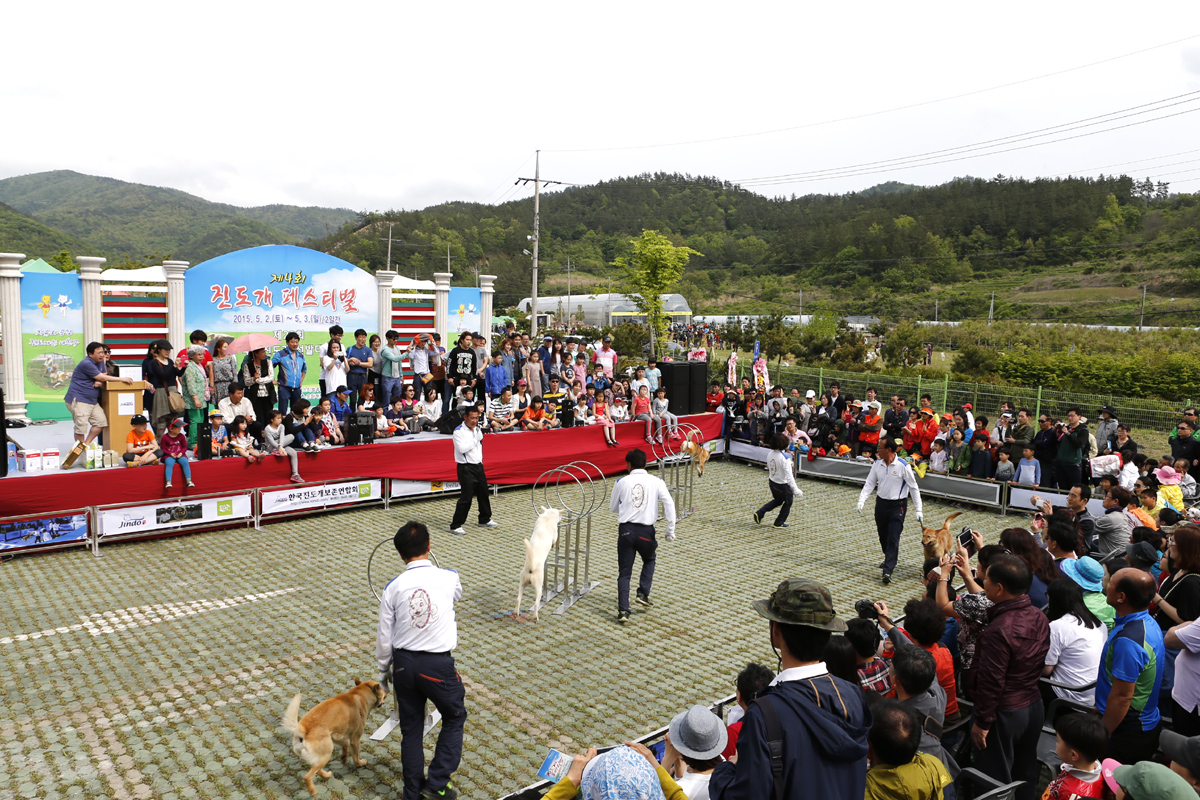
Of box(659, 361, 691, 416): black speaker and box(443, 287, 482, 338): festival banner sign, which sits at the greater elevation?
box(443, 287, 482, 338): festival banner sign

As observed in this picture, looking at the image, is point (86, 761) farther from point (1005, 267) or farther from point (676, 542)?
point (1005, 267)

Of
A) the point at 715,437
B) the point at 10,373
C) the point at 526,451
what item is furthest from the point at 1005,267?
the point at 10,373

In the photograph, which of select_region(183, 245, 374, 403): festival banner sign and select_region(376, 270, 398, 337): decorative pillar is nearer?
select_region(183, 245, 374, 403): festival banner sign

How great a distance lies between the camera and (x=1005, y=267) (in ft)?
269

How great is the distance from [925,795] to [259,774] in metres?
4.58

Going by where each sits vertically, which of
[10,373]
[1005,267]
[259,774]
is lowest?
[259,774]

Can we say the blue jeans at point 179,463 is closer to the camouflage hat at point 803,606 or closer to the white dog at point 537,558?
the white dog at point 537,558

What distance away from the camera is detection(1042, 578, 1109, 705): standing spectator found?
5.11 m

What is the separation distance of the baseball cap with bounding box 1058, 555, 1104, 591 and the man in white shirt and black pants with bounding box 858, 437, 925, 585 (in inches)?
145

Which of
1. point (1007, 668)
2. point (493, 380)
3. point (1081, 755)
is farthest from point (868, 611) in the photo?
point (493, 380)

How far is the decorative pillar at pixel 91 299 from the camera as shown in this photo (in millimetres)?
14586

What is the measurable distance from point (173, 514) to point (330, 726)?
290 inches

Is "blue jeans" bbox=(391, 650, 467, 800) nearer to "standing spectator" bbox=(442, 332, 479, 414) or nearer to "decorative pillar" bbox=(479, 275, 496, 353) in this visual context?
"standing spectator" bbox=(442, 332, 479, 414)

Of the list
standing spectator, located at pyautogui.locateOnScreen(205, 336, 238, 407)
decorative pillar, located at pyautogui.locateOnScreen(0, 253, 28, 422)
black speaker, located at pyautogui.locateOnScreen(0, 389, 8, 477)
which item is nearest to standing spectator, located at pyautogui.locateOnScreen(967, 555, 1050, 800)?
black speaker, located at pyautogui.locateOnScreen(0, 389, 8, 477)
